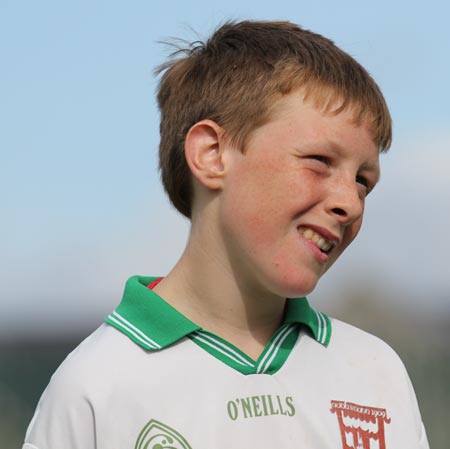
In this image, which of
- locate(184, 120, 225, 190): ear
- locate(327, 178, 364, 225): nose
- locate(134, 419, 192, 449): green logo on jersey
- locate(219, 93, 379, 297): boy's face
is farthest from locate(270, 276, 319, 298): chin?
locate(134, 419, 192, 449): green logo on jersey

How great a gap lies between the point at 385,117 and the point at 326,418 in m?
0.61

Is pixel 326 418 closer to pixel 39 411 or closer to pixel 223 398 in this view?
pixel 223 398

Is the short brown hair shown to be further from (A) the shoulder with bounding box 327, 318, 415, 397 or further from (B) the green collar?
(A) the shoulder with bounding box 327, 318, 415, 397

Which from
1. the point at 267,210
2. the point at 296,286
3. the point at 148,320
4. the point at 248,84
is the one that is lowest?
the point at 148,320

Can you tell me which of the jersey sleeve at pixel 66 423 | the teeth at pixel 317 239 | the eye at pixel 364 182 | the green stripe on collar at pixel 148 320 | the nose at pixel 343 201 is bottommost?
the jersey sleeve at pixel 66 423

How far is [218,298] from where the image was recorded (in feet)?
Answer: 7.19

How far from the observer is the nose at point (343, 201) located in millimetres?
2090

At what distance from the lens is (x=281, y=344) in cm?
223

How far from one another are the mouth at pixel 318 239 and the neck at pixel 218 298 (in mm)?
163

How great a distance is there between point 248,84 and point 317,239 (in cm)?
36

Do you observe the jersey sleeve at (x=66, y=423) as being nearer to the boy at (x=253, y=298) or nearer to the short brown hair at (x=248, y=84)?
the boy at (x=253, y=298)

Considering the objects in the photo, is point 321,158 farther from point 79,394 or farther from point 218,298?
point 79,394

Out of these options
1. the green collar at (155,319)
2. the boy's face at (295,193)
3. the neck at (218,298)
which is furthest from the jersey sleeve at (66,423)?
the boy's face at (295,193)

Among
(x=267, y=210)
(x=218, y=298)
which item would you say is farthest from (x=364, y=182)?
(x=218, y=298)
